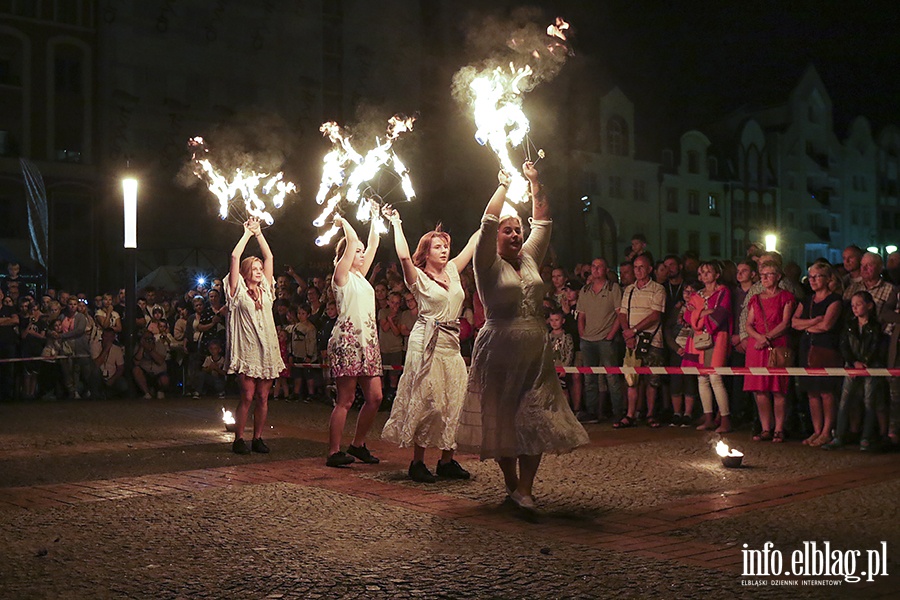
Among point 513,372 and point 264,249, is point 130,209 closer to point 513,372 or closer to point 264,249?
point 264,249

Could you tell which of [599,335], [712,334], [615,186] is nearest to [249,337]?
[599,335]

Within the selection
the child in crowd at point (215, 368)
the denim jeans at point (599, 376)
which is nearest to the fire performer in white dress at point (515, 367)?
the denim jeans at point (599, 376)

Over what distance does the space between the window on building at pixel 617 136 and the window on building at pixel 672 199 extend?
16.3ft

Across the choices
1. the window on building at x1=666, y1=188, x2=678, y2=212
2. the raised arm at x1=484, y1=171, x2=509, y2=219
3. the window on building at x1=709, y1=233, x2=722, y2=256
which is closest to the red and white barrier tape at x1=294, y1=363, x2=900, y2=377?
the raised arm at x1=484, y1=171, x2=509, y2=219

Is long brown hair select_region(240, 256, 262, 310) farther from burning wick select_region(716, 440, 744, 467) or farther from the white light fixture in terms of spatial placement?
the white light fixture

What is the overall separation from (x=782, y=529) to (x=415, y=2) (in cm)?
4332

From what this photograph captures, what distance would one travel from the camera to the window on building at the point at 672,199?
→ 61.4m

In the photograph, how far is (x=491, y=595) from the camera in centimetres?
525

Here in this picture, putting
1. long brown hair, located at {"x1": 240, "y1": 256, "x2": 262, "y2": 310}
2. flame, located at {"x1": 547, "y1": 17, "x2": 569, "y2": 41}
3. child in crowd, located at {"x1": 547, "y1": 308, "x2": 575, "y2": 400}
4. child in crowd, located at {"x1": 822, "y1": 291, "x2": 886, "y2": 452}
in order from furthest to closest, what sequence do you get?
child in crowd, located at {"x1": 547, "y1": 308, "x2": 575, "y2": 400}, child in crowd, located at {"x1": 822, "y1": 291, "x2": 886, "y2": 452}, long brown hair, located at {"x1": 240, "y1": 256, "x2": 262, "y2": 310}, flame, located at {"x1": 547, "y1": 17, "x2": 569, "y2": 41}

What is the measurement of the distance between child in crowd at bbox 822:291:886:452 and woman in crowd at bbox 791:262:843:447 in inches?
7.7

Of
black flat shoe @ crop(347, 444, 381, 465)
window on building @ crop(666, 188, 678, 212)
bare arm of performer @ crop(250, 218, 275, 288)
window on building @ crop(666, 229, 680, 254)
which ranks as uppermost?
window on building @ crop(666, 188, 678, 212)

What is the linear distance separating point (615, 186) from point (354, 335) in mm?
48896

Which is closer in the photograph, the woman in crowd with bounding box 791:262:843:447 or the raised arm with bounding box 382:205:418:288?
the raised arm with bounding box 382:205:418:288

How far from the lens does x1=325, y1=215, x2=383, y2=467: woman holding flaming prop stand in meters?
9.89
